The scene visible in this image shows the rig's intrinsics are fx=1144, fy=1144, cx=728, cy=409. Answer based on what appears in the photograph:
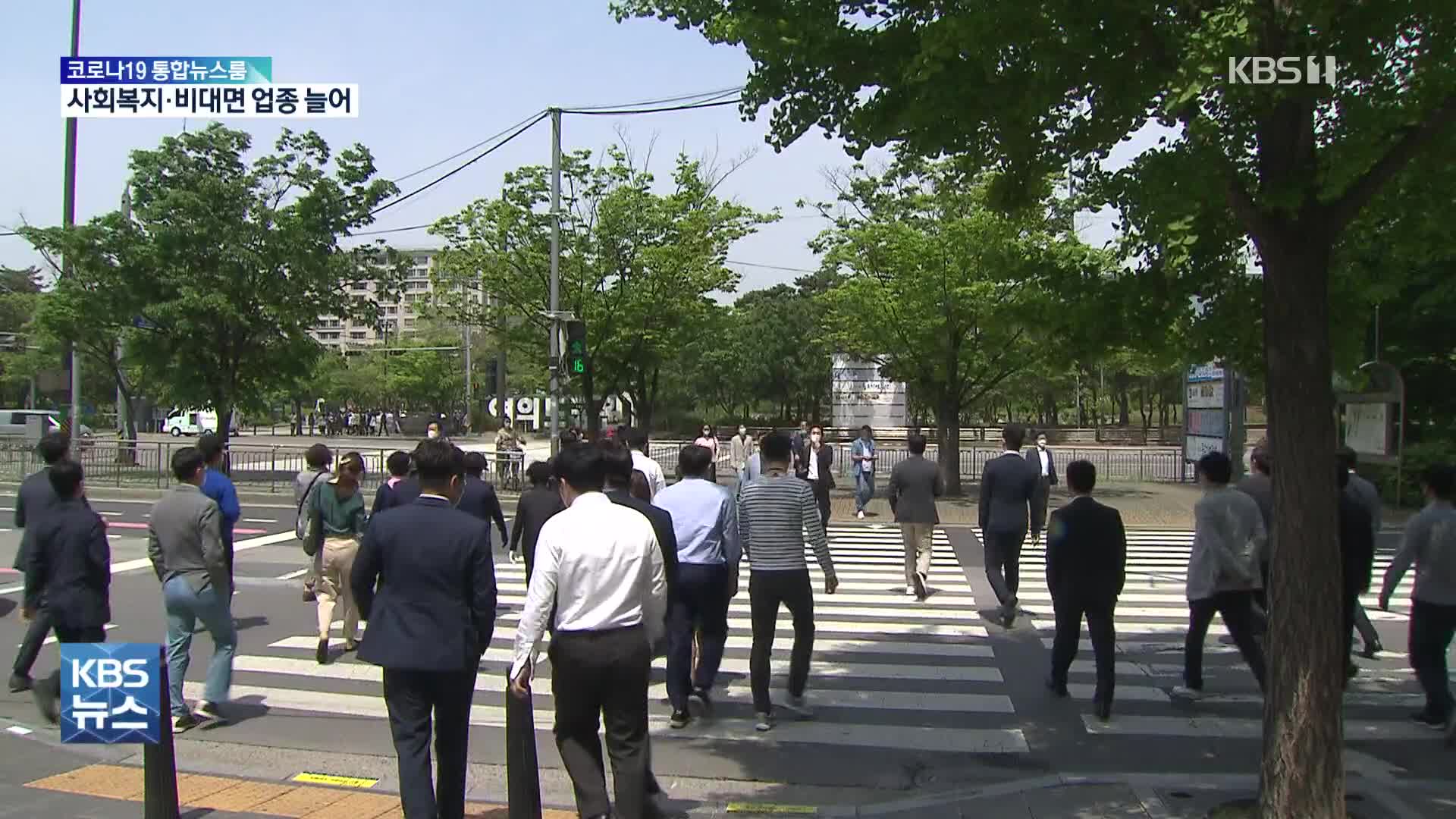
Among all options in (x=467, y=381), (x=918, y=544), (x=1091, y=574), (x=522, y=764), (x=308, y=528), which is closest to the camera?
(x=522, y=764)

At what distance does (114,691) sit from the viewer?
15.8 feet

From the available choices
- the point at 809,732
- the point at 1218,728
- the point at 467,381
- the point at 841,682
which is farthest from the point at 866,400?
the point at 809,732

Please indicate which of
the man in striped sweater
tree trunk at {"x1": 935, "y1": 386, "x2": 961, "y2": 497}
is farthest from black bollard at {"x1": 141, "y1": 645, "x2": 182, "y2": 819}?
tree trunk at {"x1": 935, "y1": 386, "x2": 961, "y2": 497}

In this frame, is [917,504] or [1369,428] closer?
[917,504]

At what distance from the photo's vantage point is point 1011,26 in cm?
505

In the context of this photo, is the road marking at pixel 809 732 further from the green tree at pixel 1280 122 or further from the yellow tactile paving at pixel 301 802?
the green tree at pixel 1280 122

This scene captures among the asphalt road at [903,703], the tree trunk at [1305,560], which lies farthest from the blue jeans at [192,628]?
the tree trunk at [1305,560]

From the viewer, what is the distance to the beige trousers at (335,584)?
29.1 ft

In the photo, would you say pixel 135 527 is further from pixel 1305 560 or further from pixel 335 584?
pixel 1305 560

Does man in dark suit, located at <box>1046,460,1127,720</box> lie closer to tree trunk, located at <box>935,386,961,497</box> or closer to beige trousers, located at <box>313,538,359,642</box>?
beige trousers, located at <box>313,538,359,642</box>

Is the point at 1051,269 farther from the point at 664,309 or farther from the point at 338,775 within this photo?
the point at 664,309

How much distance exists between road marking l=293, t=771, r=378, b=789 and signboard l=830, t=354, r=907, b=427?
4254 centimetres

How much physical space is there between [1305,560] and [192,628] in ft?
20.6

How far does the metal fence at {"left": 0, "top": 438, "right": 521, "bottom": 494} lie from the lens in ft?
82.8
